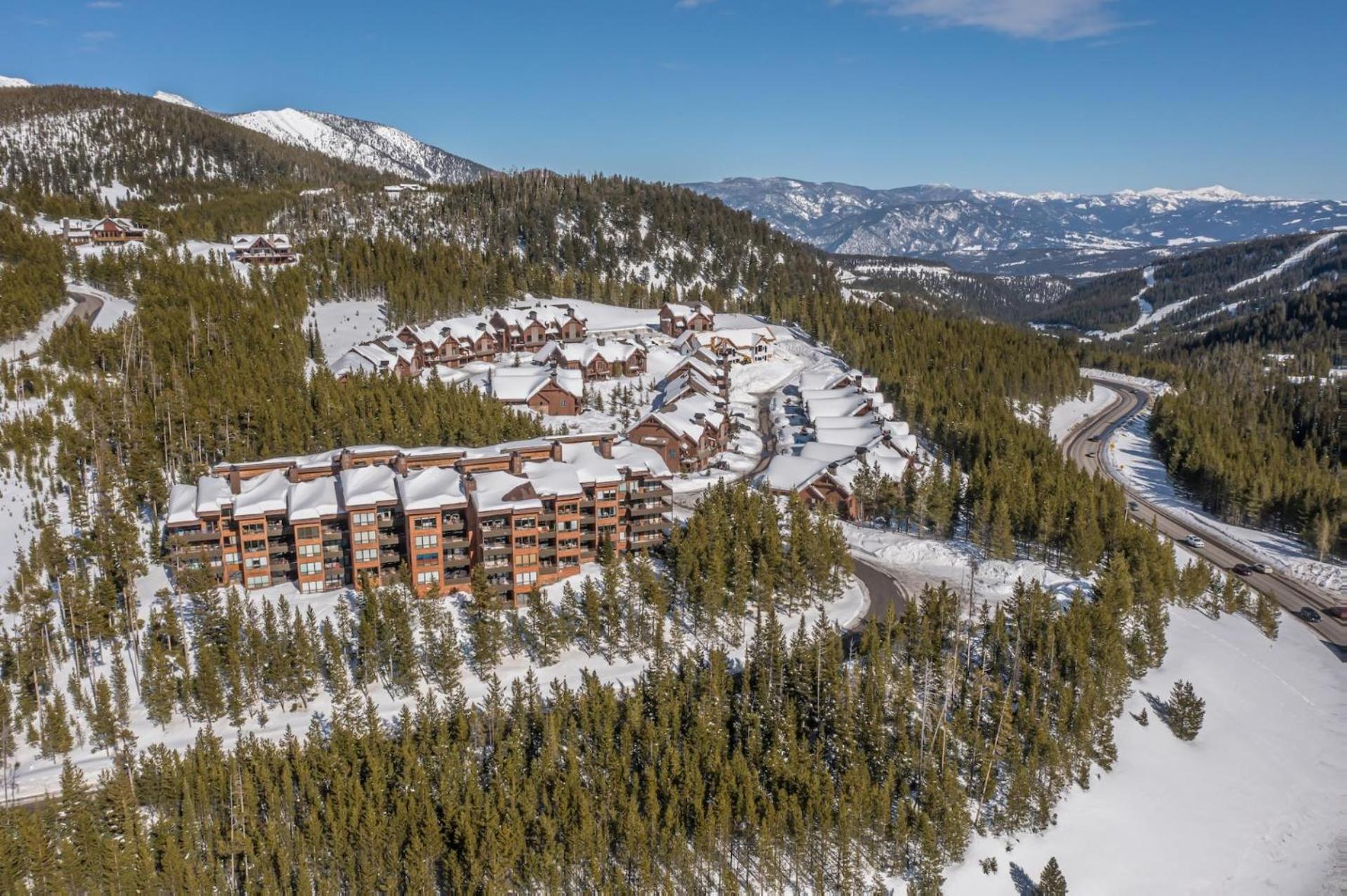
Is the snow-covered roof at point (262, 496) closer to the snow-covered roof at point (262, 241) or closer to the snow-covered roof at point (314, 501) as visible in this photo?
the snow-covered roof at point (314, 501)

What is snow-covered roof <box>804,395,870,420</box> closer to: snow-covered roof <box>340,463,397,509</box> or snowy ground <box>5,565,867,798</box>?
snowy ground <box>5,565,867,798</box>

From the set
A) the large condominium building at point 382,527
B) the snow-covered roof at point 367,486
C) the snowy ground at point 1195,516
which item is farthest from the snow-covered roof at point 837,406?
the snow-covered roof at point 367,486

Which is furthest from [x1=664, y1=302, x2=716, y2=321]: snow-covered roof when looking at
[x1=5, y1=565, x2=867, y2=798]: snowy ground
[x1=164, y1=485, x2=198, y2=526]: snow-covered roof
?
[x1=164, y1=485, x2=198, y2=526]: snow-covered roof

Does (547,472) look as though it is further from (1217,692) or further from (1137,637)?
(1217,692)

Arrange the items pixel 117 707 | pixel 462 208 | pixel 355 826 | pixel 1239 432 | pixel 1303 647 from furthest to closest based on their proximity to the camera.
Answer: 1. pixel 462 208
2. pixel 1239 432
3. pixel 1303 647
4. pixel 117 707
5. pixel 355 826

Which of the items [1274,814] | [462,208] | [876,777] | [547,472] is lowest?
[1274,814]

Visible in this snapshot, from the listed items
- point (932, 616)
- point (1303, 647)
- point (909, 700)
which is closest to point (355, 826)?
point (909, 700)

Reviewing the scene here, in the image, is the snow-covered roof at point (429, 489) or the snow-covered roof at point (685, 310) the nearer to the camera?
the snow-covered roof at point (429, 489)

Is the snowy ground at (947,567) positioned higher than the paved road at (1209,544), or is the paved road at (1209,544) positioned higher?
the snowy ground at (947,567)
